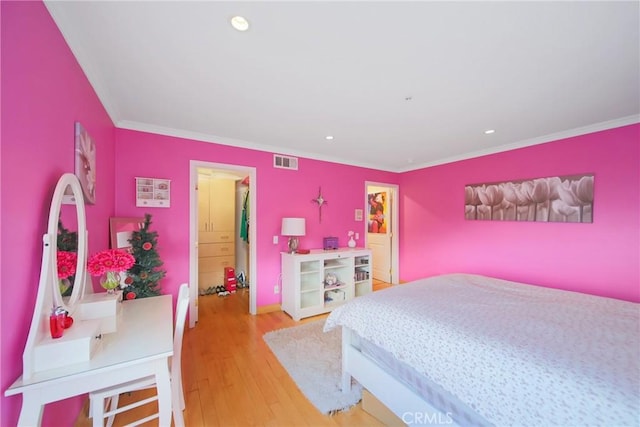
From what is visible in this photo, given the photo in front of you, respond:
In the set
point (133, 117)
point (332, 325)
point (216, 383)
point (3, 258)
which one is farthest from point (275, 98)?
point (216, 383)

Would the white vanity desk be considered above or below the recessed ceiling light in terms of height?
below

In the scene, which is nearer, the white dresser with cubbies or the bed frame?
the bed frame

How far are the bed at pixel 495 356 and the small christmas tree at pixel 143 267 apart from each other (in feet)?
5.68

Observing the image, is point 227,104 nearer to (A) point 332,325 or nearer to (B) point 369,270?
(A) point 332,325

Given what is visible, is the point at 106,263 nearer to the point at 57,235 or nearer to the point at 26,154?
the point at 57,235

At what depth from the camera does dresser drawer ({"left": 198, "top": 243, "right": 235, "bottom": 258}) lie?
441cm

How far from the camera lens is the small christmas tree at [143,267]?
2.20 metres

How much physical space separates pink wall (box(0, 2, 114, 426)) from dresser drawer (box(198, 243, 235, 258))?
3122 mm

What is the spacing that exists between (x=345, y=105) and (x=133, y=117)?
2205 mm

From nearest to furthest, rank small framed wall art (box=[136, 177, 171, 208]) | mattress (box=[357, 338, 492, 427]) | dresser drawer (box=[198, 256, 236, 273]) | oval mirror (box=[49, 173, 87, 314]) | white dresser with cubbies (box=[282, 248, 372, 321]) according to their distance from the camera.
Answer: oval mirror (box=[49, 173, 87, 314])
mattress (box=[357, 338, 492, 427])
small framed wall art (box=[136, 177, 171, 208])
white dresser with cubbies (box=[282, 248, 372, 321])
dresser drawer (box=[198, 256, 236, 273])

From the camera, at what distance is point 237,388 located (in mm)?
1863

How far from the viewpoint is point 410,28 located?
4.27 ft

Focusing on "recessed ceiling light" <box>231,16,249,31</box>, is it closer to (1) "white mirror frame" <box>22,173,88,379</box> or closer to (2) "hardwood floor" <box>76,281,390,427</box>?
(1) "white mirror frame" <box>22,173,88,379</box>

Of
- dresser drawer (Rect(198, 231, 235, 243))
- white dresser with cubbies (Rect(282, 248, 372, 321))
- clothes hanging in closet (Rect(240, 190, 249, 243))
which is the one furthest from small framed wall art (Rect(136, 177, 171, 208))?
dresser drawer (Rect(198, 231, 235, 243))
